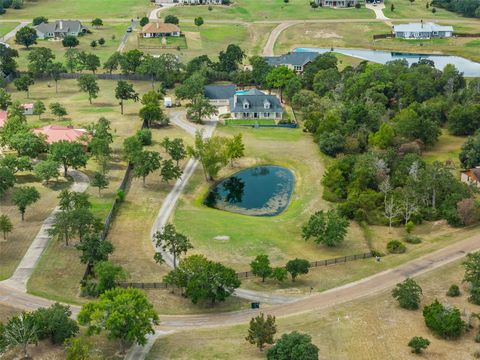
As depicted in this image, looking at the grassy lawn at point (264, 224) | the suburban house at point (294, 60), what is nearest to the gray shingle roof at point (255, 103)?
the grassy lawn at point (264, 224)

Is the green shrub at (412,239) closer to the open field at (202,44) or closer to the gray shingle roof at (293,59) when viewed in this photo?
the gray shingle roof at (293,59)

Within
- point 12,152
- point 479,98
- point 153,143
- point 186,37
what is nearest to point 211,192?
point 153,143

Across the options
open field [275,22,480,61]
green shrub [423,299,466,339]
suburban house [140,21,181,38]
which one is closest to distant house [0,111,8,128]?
suburban house [140,21,181,38]

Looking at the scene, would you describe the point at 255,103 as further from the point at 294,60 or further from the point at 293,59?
the point at 293,59

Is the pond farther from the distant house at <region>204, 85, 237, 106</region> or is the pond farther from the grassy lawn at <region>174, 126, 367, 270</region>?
the distant house at <region>204, 85, 237, 106</region>

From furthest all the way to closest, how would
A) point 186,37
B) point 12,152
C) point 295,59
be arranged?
1. point 186,37
2. point 295,59
3. point 12,152

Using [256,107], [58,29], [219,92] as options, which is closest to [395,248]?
[256,107]

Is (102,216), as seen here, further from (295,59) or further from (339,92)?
(295,59)
